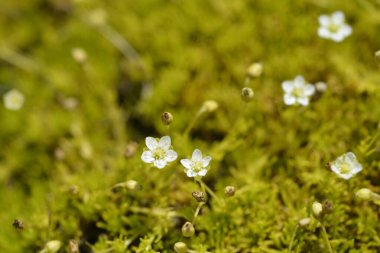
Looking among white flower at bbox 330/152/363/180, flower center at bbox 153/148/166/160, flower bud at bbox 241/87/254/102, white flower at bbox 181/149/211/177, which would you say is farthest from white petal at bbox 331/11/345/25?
flower center at bbox 153/148/166/160

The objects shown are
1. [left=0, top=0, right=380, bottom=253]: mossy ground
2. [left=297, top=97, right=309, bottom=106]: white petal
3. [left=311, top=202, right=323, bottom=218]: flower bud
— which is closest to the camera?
[left=311, top=202, right=323, bottom=218]: flower bud

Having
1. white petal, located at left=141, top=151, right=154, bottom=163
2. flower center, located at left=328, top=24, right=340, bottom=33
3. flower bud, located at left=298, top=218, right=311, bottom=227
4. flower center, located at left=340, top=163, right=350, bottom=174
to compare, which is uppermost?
flower center, located at left=328, top=24, right=340, bottom=33

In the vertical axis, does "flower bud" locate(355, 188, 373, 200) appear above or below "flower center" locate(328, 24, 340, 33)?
below

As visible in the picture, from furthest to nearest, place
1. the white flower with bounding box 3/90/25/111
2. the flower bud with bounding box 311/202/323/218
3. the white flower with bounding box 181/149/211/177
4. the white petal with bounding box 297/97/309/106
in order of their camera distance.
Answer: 1. the white flower with bounding box 3/90/25/111
2. the white petal with bounding box 297/97/309/106
3. the white flower with bounding box 181/149/211/177
4. the flower bud with bounding box 311/202/323/218

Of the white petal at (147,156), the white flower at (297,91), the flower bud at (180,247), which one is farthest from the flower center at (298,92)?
the flower bud at (180,247)

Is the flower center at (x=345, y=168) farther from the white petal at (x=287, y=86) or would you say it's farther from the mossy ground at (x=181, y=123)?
the white petal at (x=287, y=86)

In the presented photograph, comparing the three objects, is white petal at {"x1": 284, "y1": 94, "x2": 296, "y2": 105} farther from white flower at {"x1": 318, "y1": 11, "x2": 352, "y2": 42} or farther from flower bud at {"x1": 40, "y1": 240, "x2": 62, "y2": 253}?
flower bud at {"x1": 40, "y1": 240, "x2": 62, "y2": 253}

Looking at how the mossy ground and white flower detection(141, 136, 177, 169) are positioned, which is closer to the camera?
white flower detection(141, 136, 177, 169)
